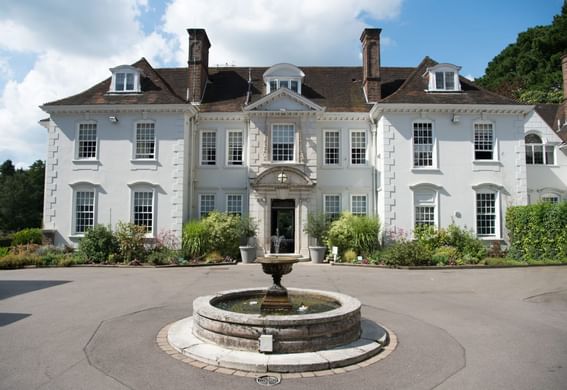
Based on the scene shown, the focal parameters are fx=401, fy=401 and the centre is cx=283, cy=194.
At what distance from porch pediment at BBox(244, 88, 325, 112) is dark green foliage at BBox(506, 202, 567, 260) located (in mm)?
10829

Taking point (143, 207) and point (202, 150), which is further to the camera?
point (202, 150)

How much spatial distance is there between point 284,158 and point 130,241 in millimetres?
8356

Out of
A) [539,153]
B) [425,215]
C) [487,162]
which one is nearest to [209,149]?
[425,215]

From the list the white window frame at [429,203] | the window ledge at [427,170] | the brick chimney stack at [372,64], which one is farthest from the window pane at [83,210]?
the window ledge at [427,170]

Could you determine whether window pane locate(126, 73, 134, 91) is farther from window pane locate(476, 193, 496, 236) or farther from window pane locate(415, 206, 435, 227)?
window pane locate(476, 193, 496, 236)

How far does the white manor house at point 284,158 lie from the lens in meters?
19.8

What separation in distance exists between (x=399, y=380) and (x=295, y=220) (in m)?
15.1

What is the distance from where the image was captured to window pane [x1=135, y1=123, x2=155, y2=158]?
20.4 metres

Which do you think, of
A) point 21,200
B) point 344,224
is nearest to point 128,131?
point 344,224

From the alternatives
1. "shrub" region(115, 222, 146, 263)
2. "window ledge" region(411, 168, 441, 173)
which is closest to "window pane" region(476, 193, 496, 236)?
"window ledge" region(411, 168, 441, 173)

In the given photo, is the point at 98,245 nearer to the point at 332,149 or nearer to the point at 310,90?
the point at 332,149

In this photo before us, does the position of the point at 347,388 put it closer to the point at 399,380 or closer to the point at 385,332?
the point at 399,380

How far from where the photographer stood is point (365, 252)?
1891 cm

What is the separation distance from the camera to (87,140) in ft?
67.5
